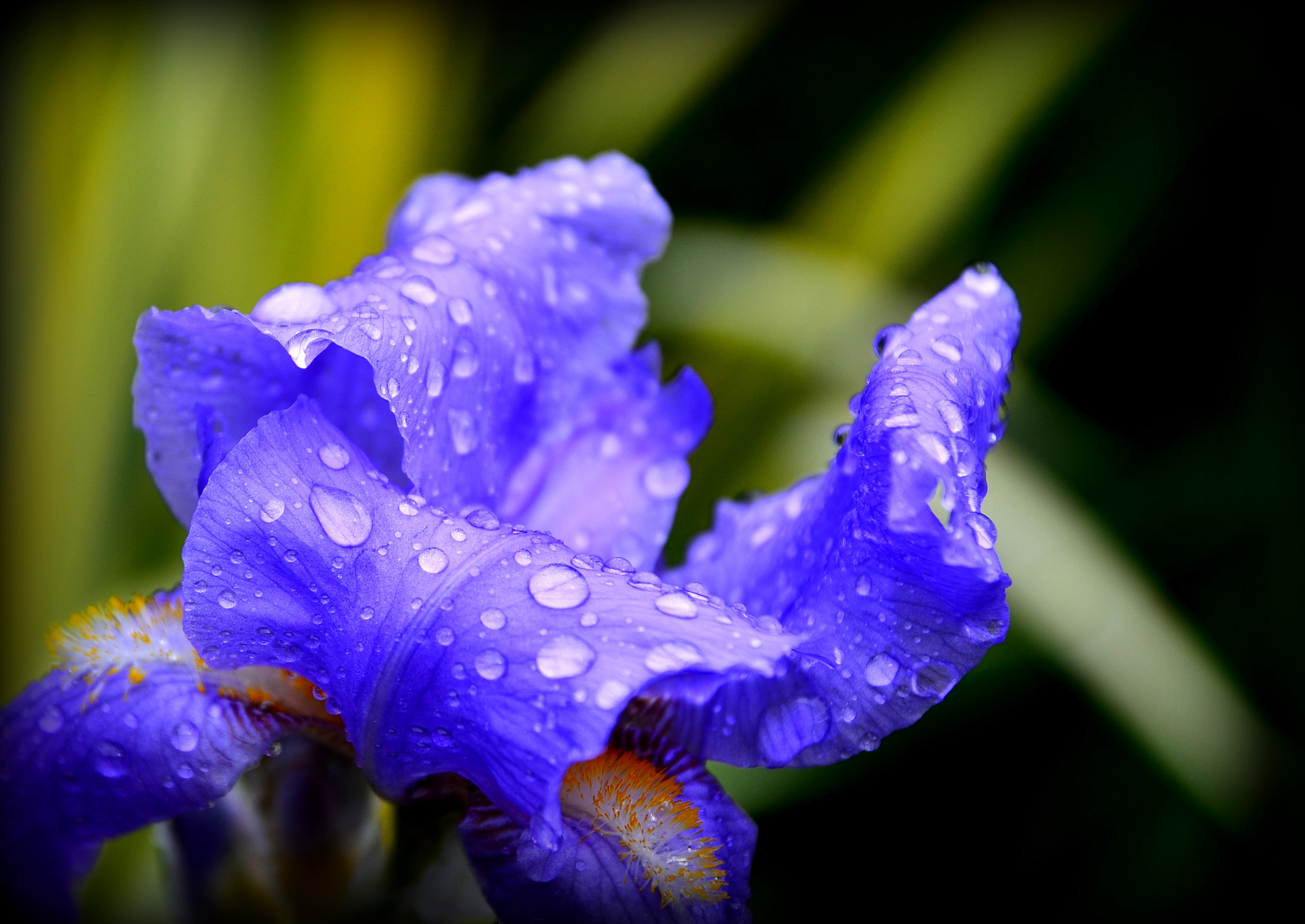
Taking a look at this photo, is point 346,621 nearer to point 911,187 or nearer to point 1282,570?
point 911,187

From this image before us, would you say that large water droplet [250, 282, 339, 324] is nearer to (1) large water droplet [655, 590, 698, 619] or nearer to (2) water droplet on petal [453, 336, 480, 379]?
(2) water droplet on petal [453, 336, 480, 379]

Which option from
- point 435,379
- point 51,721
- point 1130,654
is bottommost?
point 51,721

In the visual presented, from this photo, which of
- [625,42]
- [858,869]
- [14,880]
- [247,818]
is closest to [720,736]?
[247,818]

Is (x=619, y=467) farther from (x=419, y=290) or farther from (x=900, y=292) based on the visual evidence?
(x=900, y=292)

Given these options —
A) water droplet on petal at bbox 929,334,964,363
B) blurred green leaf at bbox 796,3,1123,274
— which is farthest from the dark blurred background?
water droplet on petal at bbox 929,334,964,363

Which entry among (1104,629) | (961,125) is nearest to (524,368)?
(1104,629)
